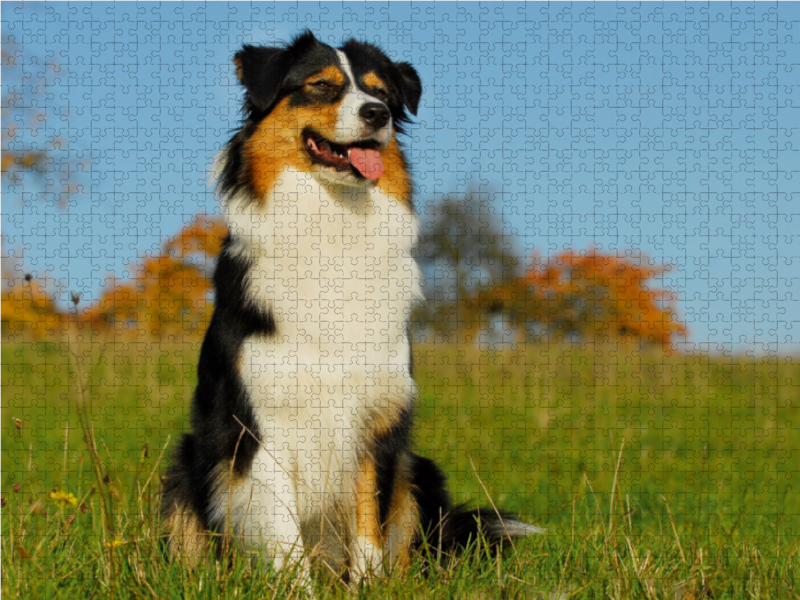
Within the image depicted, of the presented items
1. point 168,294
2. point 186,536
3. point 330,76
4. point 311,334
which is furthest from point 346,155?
point 168,294

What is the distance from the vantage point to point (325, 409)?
147 inches

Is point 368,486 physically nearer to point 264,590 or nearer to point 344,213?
point 264,590

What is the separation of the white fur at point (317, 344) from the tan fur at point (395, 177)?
0.05 m

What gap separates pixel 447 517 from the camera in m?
4.24

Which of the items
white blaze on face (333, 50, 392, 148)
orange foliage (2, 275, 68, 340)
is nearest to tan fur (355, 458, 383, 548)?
white blaze on face (333, 50, 392, 148)

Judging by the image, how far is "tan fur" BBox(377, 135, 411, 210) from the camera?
13.3 ft

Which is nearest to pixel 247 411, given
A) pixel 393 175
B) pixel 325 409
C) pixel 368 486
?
pixel 325 409

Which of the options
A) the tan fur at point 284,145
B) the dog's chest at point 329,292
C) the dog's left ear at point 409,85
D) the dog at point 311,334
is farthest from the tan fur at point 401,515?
the dog's left ear at point 409,85

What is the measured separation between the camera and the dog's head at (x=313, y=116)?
153 inches

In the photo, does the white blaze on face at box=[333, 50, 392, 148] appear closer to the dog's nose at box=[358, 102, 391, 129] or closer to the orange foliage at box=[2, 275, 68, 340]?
the dog's nose at box=[358, 102, 391, 129]

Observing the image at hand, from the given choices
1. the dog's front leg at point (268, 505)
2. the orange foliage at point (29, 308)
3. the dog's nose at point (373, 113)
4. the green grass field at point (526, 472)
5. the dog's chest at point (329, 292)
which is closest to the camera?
the green grass field at point (526, 472)

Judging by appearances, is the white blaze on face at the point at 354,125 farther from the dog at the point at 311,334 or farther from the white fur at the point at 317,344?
the white fur at the point at 317,344

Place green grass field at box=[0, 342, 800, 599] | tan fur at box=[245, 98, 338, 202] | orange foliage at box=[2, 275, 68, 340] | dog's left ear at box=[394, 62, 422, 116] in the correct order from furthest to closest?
orange foliage at box=[2, 275, 68, 340] < dog's left ear at box=[394, 62, 422, 116] < tan fur at box=[245, 98, 338, 202] < green grass field at box=[0, 342, 800, 599]

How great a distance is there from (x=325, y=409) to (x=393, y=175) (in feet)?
4.09
